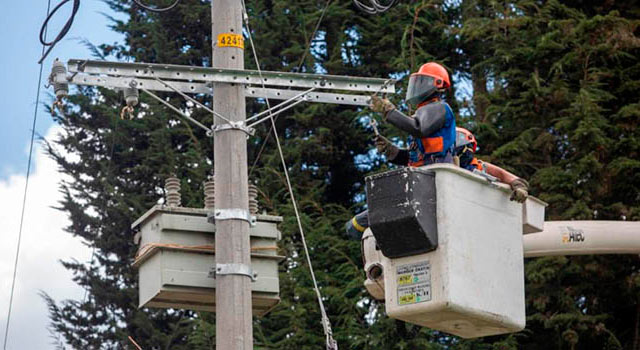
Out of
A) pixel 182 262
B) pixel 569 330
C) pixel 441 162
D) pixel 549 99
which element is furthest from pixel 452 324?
pixel 549 99

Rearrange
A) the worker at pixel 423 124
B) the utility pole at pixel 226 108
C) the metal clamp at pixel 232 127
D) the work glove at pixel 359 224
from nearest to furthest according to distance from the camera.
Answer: the worker at pixel 423 124, the work glove at pixel 359 224, the utility pole at pixel 226 108, the metal clamp at pixel 232 127

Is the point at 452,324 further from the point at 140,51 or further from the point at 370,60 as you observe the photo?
the point at 140,51

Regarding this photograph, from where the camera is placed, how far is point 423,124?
9547mm

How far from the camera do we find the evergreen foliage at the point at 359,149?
17891 mm

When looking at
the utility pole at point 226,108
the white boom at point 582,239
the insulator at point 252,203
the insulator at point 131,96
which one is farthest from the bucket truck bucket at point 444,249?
the insulator at point 131,96

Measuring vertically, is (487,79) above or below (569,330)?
above

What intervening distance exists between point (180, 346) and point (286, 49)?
4.98 meters

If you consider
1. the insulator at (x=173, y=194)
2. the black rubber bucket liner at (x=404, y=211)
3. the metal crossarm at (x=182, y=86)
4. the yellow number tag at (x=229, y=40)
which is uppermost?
the yellow number tag at (x=229, y=40)

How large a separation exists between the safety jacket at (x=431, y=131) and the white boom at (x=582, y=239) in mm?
1880

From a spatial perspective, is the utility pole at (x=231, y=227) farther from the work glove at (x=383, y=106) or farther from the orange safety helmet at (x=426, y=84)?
the work glove at (x=383, y=106)

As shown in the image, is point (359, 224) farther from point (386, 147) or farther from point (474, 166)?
point (474, 166)

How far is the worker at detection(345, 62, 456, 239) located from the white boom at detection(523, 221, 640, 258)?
1.82 m

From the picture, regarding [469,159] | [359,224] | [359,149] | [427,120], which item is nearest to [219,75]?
[359,224]

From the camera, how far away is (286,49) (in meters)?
21.0
